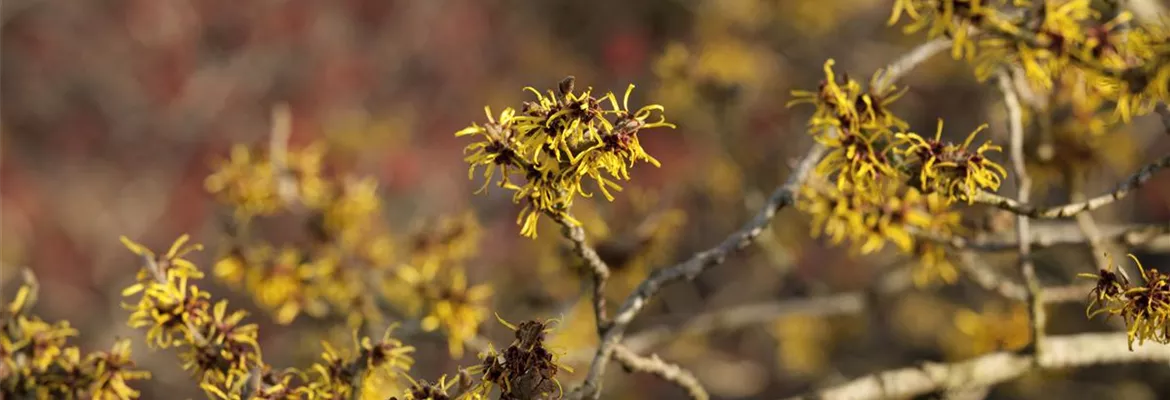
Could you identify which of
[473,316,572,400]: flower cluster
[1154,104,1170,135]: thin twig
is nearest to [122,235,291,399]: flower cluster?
[473,316,572,400]: flower cluster

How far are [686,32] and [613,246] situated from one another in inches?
160

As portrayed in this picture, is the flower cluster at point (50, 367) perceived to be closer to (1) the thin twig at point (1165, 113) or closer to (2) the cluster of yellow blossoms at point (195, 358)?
(2) the cluster of yellow blossoms at point (195, 358)

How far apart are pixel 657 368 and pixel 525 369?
0.35 metres

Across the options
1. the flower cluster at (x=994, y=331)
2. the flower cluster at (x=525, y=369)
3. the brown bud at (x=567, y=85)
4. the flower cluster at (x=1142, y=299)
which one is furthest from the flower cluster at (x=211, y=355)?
the flower cluster at (x=994, y=331)

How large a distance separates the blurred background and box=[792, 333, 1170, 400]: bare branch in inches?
60.5

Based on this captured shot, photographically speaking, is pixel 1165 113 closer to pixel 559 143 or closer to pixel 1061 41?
pixel 1061 41

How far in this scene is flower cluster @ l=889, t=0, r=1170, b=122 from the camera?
47.9 inches

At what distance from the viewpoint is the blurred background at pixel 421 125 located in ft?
12.2

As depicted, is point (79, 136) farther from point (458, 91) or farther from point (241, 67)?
point (458, 91)

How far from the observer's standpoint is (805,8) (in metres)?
4.25

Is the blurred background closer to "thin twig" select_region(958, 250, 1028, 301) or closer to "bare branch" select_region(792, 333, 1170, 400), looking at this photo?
"thin twig" select_region(958, 250, 1028, 301)

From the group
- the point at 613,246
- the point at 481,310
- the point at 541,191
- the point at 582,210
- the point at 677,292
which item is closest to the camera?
the point at 541,191

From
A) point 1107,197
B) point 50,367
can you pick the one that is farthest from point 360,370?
point 1107,197

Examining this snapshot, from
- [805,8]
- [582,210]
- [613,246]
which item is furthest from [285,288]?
[805,8]
